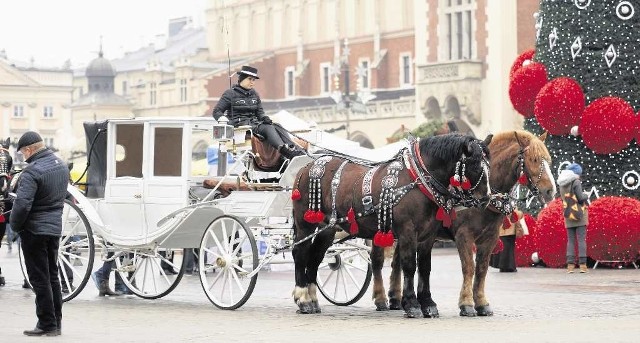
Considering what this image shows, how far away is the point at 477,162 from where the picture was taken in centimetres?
1336

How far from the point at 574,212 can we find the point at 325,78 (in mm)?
68836

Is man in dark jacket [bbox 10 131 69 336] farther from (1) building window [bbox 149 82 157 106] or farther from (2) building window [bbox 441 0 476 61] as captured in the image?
(1) building window [bbox 149 82 157 106]

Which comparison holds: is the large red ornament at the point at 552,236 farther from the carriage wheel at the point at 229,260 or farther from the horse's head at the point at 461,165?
the horse's head at the point at 461,165

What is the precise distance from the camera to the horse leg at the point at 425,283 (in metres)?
13.4

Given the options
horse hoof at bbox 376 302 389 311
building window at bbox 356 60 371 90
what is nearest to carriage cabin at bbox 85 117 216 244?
horse hoof at bbox 376 302 389 311

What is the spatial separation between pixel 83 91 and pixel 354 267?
108206 mm

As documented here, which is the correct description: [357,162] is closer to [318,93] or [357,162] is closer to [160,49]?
[318,93]

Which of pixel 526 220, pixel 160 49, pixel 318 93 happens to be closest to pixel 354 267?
pixel 526 220

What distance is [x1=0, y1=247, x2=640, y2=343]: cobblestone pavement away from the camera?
11.7 metres

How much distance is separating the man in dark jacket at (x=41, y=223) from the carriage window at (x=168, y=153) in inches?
137

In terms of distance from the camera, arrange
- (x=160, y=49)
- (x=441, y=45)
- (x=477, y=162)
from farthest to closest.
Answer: (x=160, y=49) < (x=441, y=45) < (x=477, y=162)

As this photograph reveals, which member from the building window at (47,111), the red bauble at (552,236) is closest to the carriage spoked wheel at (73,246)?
the red bauble at (552,236)

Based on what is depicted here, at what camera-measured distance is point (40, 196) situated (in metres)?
12.1

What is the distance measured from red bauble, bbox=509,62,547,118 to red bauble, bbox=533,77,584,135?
508mm
